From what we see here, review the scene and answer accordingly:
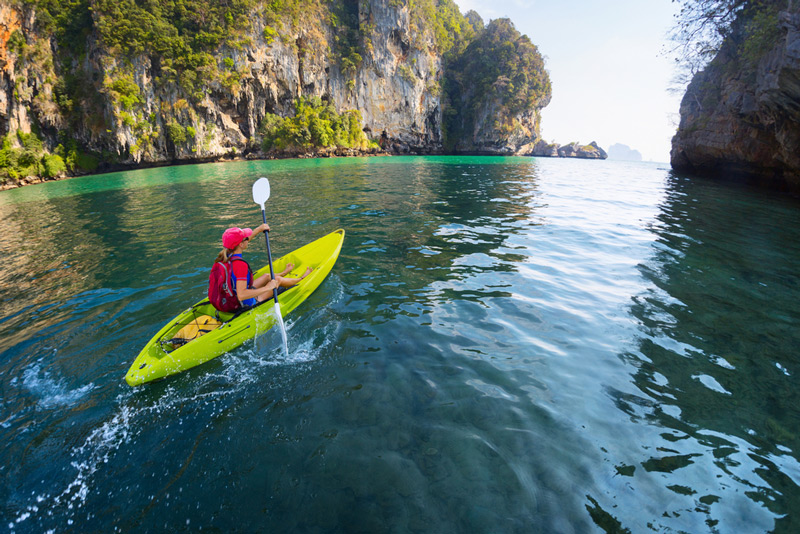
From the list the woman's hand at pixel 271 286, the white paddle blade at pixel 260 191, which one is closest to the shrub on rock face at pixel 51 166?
the white paddle blade at pixel 260 191

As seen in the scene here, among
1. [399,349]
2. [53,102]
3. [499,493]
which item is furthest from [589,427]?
[53,102]

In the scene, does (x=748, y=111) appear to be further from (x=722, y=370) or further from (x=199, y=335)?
(x=199, y=335)

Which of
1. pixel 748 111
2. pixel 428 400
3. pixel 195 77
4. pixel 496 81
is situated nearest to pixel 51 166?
pixel 195 77

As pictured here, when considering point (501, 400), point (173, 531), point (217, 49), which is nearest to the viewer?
point (173, 531)

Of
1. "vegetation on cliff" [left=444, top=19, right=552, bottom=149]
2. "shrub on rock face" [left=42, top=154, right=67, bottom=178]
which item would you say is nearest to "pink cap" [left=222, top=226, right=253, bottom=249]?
"shrub on rock face" [left=42, top=154, right=67, bottom=178]

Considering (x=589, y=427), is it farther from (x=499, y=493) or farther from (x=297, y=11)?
(x=297, y=11)

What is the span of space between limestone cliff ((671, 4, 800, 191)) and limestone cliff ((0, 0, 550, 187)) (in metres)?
47.9

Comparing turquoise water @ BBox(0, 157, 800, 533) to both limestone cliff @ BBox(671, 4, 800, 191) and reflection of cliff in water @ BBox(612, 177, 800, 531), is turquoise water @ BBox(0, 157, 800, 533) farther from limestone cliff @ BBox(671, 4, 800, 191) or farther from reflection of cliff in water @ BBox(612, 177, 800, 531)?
limestone cliff @ BBox(671, 4, 800, 191)

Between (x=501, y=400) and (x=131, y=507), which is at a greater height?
(x=501, y=400)

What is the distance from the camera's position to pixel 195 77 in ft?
140

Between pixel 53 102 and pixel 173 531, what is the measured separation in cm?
5327

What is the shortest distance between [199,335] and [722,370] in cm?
631

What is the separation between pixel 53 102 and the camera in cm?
3619

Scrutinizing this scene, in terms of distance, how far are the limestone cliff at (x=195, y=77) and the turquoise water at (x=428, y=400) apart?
124 ft
